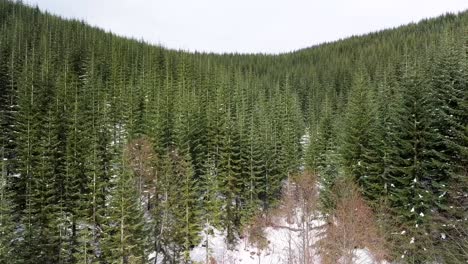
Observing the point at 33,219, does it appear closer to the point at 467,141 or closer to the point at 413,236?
the point at 413,236

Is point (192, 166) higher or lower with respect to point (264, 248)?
higher

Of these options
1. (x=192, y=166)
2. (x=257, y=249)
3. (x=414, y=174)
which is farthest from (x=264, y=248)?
(x=414, y=174)

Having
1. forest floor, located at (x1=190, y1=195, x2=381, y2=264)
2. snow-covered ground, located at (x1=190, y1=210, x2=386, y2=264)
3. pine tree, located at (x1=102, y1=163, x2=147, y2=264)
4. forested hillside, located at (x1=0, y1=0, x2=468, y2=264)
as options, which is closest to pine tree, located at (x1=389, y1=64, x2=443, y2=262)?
forested hillside, located at (x1=0, y1=0, x2=468, y2=264)

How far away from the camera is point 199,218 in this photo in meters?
45.8

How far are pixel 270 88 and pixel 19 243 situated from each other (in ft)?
284

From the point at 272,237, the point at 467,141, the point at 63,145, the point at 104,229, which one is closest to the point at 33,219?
the point at 104,229

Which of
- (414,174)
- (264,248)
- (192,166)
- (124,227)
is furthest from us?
(264,248)

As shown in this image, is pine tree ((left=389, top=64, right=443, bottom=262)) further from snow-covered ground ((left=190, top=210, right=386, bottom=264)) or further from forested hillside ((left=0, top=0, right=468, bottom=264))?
snow-covered ground ((left=190, top=210, right=386, bottom=264))

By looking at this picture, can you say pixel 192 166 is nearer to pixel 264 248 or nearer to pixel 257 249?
pixel 257 249

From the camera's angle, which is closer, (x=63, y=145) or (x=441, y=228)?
(x=441, y=228)

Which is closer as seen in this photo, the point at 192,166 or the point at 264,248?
→ the point at 192,166

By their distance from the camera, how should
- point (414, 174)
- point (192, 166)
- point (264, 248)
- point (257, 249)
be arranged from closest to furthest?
point (414, 174) → point (192, 166) → point (264, 248) → point (257, 249)

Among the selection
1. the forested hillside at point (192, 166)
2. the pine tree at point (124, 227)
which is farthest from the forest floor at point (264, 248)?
the pine tree at point (124, 227)

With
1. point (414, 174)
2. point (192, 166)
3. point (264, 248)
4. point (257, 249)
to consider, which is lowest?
point (257, 249)
